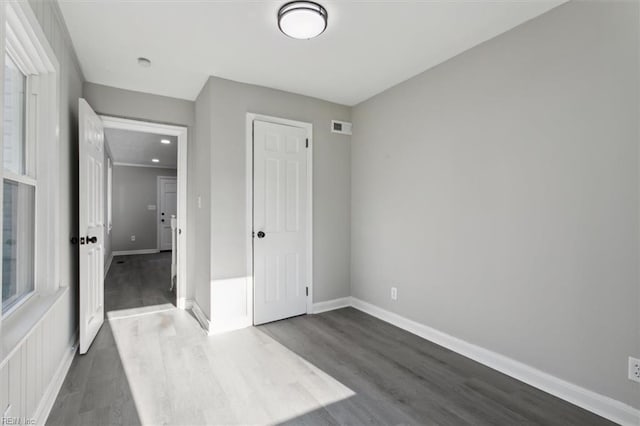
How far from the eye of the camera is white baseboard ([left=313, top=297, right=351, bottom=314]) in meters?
3.73

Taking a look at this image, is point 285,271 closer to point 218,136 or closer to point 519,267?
point 218,136

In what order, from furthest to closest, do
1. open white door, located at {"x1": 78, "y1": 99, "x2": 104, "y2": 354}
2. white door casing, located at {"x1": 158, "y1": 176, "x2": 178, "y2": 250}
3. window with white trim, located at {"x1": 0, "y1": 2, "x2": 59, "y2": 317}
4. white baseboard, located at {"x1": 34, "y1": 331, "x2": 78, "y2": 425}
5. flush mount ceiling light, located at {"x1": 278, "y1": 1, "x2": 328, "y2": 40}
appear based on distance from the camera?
white door casing, located at {"x1": 158, "y1": 176, "x2": 178, "y2": 250}
open white door, located at {"x1": 78, "y1": 99, "x2": 104, "y2": 354}
flush mount ceiling light, located at {"x1": 278, "y1": 1, "x2": 328, "y2": 40}
white baseboard, located at {"x1": 34, "y1": 331, "x2": 78, "y2": 425}
window with white trim, located at {"x1": 0, "y1": 2, "x2": 59, "y2": 317}

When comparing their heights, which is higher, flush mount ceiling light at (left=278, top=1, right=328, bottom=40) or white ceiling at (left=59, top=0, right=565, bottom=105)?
white ceiling at (left=59, top=0, right=565, bottom=105)

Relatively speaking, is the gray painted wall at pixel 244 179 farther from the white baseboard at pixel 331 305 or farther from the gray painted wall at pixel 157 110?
the gray painted wall at pixel 157 110

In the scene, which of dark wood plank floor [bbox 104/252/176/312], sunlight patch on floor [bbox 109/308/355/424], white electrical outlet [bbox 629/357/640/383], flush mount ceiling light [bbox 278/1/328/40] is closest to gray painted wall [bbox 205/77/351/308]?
sunlight patch on floor [bbox 109/308/355/424]

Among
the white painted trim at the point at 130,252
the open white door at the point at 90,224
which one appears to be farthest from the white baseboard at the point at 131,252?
the open white door at the point at 90,224

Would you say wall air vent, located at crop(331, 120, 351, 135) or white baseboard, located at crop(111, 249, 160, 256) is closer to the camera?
wall air vent, located at crop(331, 120, 351, 135)

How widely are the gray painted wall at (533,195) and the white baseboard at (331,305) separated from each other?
88 cm

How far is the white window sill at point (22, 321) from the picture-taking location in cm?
133

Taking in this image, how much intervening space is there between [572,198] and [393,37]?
1672mm

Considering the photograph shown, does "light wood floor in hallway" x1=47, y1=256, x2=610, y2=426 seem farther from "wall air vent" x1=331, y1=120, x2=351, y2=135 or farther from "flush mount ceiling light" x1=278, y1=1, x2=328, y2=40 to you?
"flush mount ceiling light" x1=278, y1=1, x2=328, y2=40

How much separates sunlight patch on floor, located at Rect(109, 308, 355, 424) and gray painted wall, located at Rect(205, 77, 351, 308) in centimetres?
70

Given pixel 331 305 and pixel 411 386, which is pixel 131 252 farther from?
pixel 411 386

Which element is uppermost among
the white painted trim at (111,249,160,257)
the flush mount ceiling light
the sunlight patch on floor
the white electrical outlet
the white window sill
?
the flush mount ceiling light
